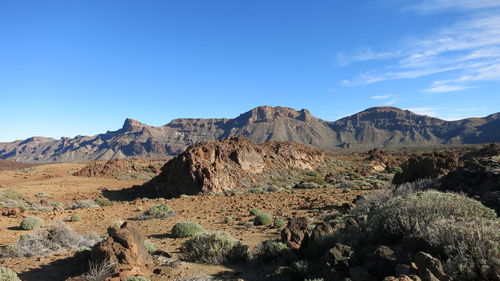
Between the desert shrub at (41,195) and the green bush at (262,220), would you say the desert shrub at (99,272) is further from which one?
the desert shrub at (41,195)

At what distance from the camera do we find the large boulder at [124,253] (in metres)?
6.21

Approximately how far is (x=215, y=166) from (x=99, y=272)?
20.9 m

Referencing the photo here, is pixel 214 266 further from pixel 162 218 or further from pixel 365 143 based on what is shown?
pixel 365 143

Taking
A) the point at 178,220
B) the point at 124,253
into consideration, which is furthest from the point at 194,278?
the point at 178,220

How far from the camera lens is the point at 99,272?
582 cm

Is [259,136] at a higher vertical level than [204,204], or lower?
higher

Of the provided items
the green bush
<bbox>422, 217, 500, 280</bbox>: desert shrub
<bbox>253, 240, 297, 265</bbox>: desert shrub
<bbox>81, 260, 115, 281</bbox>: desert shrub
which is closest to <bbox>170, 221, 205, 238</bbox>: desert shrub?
the green bush

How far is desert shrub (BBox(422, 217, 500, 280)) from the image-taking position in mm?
4137

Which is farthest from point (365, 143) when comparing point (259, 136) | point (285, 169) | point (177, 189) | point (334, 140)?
point (177, 189)

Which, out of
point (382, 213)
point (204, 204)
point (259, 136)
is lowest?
point (204, 204)

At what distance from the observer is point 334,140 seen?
529 ft

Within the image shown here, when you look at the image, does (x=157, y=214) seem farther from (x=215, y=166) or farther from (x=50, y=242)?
(x=215, y=166)

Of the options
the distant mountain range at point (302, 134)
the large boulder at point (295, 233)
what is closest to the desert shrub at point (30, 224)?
the large boulder at point (295, 233)

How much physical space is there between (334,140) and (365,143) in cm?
1690
